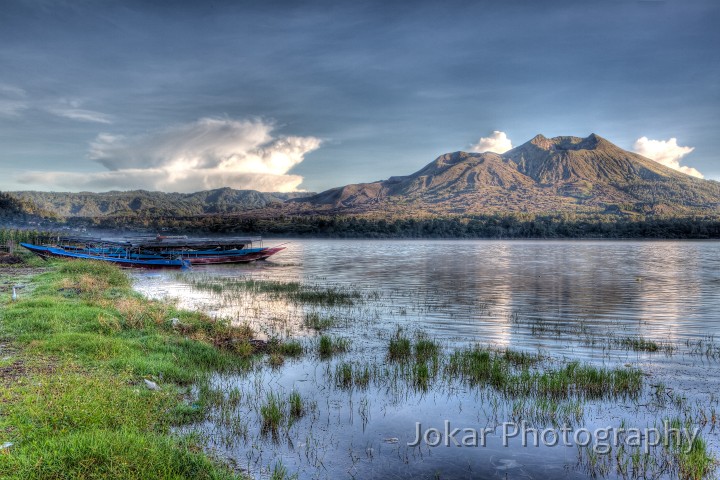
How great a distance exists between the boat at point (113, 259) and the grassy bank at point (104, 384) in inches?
1358

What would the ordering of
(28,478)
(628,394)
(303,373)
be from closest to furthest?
1. (28,478)
2. (628,394)
3. (303,373)

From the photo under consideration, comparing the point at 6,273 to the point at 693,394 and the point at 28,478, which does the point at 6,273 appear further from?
the point at 693,394

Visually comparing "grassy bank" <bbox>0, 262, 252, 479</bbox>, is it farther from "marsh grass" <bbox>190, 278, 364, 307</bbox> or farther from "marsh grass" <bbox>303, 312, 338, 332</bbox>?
"marsh grass" <bbox>190, 278, 364, 307</bbox>

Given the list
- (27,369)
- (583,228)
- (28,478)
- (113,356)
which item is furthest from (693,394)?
(583,228)

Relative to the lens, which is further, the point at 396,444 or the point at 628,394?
the point at 628,394

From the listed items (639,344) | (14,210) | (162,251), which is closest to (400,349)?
(639,344)

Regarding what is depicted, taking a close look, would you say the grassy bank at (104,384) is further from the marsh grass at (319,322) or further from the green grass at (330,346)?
the marsh grass at (319,322)

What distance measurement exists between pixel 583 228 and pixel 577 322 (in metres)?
192

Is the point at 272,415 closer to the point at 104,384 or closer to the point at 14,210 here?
the point at 104,384

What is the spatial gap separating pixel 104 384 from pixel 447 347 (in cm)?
1183

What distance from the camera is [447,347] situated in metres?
17.9

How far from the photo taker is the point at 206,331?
59.9 feet

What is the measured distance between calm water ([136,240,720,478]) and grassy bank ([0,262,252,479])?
1.22 meters

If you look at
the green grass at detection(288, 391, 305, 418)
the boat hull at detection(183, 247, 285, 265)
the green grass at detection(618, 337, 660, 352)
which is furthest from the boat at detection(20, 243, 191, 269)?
the green grass at detection(618, 337, 660, 352)
